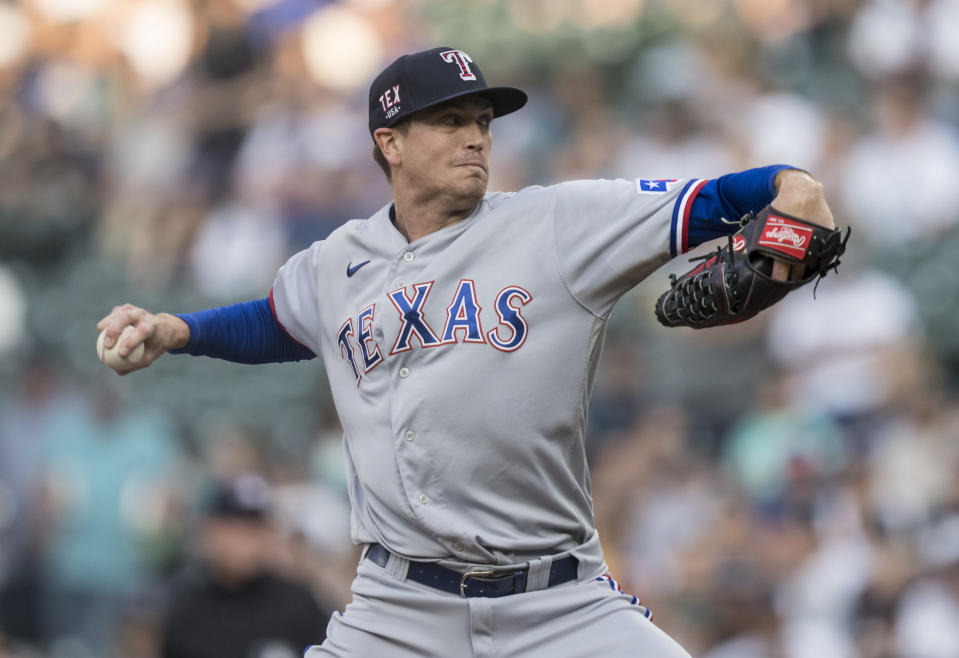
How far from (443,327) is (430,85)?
2.14ft

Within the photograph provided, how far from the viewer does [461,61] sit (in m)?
3.91

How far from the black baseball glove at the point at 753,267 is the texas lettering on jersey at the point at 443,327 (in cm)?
41

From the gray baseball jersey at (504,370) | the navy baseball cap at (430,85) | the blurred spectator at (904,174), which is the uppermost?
the blurred spectator at (904,174)

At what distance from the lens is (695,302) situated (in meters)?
3.54

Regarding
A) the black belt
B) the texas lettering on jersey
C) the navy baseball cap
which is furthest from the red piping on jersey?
the black belt

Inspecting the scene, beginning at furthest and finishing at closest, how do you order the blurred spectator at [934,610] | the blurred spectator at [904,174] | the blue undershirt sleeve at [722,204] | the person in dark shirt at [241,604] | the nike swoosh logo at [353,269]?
1. the blurred spectator at [904,174]
2. the blurred spectator at [934,610]
3. the person in dark shirt at [241,604]
4. the nike swoosh logo at [353,269]
5. the blue undershirt sleeve at [722,204]

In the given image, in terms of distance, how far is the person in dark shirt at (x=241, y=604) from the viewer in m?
5.87

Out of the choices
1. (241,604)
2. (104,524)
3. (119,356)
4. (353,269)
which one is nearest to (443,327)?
(353,269)

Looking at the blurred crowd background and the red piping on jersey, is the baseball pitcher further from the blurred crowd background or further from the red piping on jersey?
the blurred crowd background

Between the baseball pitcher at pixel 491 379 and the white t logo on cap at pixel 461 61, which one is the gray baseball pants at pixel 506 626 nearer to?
the baseball pitcher at pixel 491 379

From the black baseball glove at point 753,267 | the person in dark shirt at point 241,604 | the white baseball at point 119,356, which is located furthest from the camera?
the person in dark shirt at point 241,604

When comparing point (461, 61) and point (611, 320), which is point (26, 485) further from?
point (461, 61)

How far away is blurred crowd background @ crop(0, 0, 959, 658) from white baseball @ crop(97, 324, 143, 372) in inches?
91.7

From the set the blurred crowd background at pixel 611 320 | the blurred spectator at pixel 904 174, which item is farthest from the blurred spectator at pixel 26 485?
the blurred spectator at pixel 904 174
